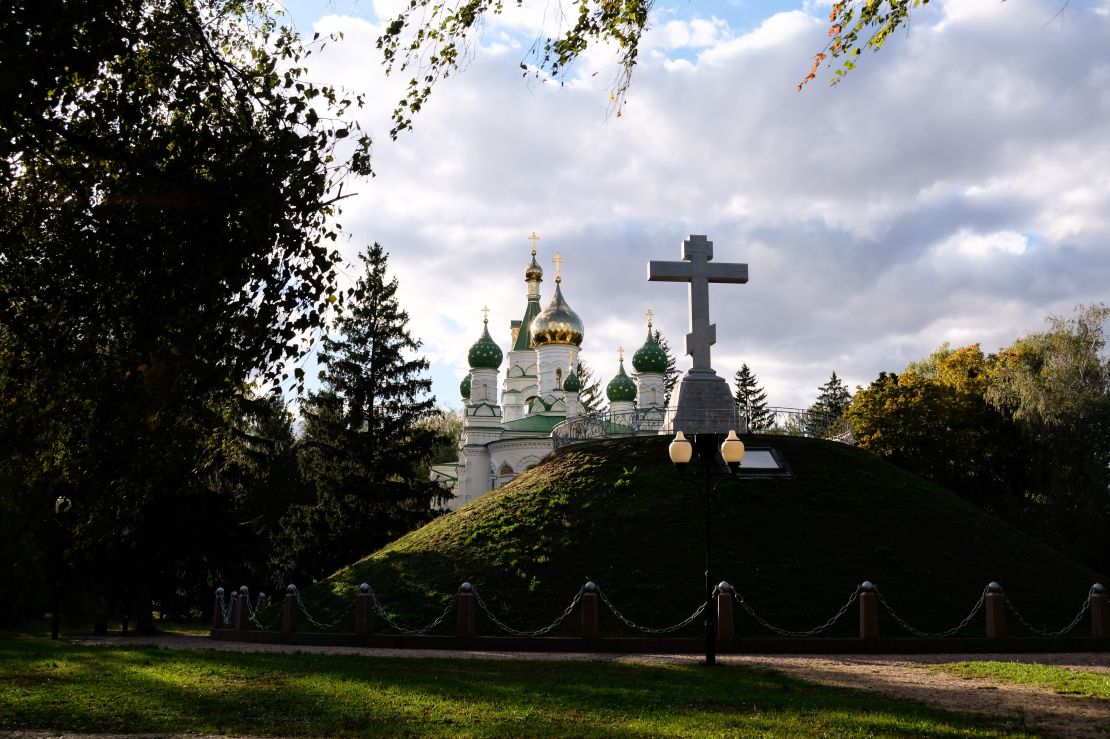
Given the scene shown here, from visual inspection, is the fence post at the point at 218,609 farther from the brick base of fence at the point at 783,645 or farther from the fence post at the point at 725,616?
the fence post at the point at 725,616

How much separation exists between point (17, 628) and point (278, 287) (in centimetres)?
2408

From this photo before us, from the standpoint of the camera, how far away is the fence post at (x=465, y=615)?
18.1m

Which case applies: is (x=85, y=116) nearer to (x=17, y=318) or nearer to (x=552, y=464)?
(x=17, y=318)

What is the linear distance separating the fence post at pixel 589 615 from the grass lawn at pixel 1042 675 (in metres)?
5.74

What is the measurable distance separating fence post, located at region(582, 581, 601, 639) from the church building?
31232 mm

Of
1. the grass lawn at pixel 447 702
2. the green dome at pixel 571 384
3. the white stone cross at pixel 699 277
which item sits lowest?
the grass lawn at pixel 447 702

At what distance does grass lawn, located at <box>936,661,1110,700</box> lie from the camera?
11.3 meters

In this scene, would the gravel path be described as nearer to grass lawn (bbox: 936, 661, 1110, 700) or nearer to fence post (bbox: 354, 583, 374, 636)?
grass lawn (bbox: 936, 661, 1110, 700)

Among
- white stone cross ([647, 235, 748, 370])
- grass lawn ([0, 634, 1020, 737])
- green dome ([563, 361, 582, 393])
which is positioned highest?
green dome ([563, 361, 582, 393])

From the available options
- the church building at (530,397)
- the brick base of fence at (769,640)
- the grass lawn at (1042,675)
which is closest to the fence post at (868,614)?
→ the brick base of fence at (769,640)

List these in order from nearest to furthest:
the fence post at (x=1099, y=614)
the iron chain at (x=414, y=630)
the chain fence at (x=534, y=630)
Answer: the fence post at (x=1099, y=614), the chain fence at (x=534, y=630), the iron chain at (x=414, y=630)

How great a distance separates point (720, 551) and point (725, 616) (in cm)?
403

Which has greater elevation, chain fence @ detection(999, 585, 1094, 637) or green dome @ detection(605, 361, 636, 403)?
green dome @ detection(605, 361, 636, 403)

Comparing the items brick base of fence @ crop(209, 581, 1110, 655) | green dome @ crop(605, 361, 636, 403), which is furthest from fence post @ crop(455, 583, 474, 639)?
green dome @ crop(605, 361, 636, 403)
